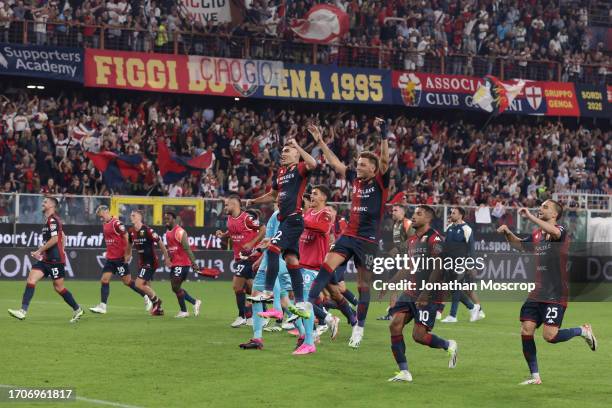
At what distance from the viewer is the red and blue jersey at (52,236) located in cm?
2031

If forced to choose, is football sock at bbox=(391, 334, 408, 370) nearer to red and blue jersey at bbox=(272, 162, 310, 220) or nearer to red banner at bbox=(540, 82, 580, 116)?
red and blue jersey at bbox=(272, 162, 310, 220)

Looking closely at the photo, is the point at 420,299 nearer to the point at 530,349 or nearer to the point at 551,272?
the point at 530,349

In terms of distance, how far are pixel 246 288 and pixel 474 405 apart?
891 cm

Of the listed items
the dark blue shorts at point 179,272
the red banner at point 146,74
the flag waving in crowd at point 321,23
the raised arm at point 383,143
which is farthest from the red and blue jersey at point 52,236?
the flag waving in crowd at point 321,23

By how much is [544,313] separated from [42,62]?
90.5ft

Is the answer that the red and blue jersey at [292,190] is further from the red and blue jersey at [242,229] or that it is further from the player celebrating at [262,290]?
the red and blue jersey at [242,229]

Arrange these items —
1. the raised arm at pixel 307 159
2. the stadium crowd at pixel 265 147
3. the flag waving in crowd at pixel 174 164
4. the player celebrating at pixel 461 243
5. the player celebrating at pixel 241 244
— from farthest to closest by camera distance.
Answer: the flag waving in crowd at pixel 174 164 → the stadium crowd at pixel 265 147 → the player celebrating at pixel 461 243 → the player celebrating at pixel 241 244 → the raised arm at pixel 307 159

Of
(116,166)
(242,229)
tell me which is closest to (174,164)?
(116,166)

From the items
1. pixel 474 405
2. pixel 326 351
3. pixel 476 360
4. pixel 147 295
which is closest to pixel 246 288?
pixel 147 295

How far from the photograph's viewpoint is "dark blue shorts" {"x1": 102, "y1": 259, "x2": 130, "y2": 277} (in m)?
22.8

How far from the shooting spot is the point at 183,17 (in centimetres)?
4044

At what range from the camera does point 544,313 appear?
1299 centimetres

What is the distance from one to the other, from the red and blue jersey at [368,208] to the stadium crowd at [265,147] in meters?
20.6

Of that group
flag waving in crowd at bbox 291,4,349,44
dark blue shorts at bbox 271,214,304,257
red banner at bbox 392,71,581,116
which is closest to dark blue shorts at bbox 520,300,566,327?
dark blue shorts at bbox 271,214,304,257
